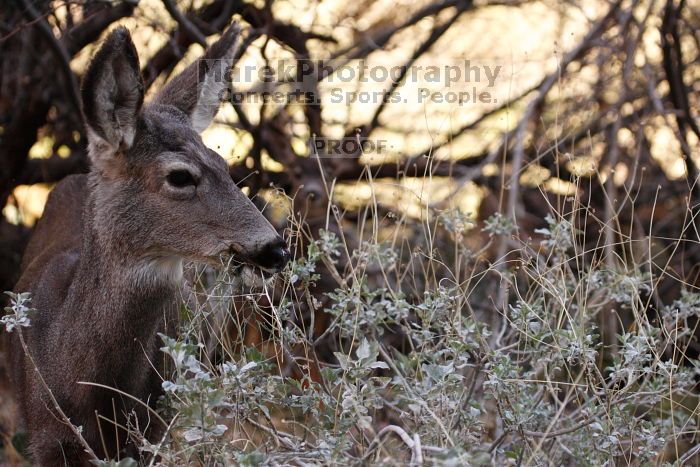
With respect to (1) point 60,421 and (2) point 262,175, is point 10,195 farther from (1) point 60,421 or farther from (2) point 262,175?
(1) point 60,421

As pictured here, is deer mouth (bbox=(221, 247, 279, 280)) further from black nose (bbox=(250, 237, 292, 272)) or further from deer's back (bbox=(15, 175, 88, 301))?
deer's back (bbox=(15, 175, 88, 301))

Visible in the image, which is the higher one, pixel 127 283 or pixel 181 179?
pixel 181 179

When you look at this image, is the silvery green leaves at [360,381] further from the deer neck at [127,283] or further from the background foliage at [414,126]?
the background foliage at [414,126]

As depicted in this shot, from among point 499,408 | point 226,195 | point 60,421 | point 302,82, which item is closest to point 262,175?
point 302,82

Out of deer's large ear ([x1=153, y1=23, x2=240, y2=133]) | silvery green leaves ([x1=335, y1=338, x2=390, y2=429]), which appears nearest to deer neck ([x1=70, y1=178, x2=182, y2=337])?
deer's large ear ([x1=153, y1=23, x2=240, y2=133])

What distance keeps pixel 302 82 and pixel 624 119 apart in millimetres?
2623

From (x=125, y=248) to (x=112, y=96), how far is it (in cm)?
67

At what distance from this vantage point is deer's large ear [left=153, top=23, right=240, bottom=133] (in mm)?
4730

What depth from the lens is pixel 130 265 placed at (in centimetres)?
405

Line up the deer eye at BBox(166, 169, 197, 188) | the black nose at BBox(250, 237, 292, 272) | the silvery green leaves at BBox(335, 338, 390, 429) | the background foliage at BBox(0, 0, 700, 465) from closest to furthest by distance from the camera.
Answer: the silvery green leaves at BBox(335, 338, 390, 429)
the black nose at BBox(250, 237, 292, 272)
the deer eye at BBox(166, 169, 197, 188)
the background foliage at BBox(0, 0, 700, 465)

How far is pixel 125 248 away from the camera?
408cm

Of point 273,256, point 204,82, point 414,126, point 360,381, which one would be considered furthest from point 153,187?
point 414,126

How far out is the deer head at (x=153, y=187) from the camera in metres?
3.98

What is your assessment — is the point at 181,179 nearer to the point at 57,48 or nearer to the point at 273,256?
the point at 273,256
